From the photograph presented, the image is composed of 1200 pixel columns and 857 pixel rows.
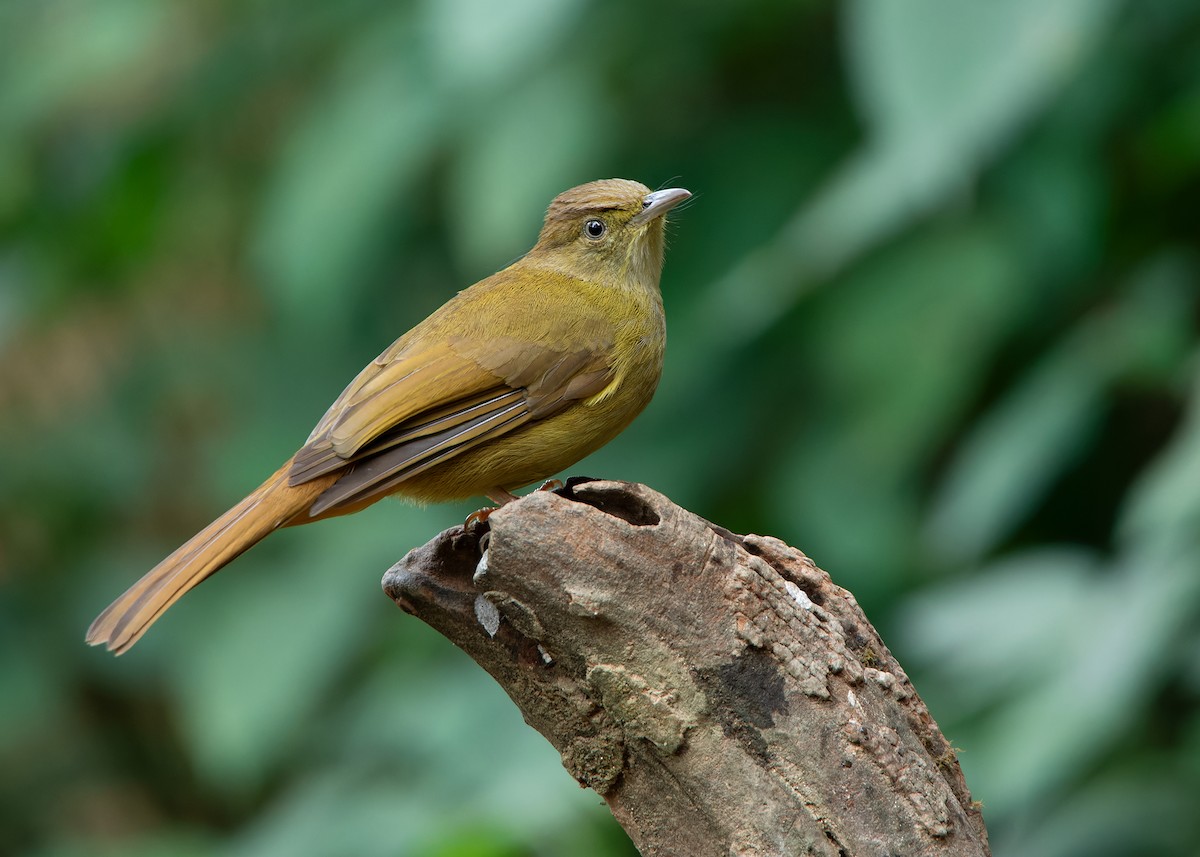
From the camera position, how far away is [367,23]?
5527mm

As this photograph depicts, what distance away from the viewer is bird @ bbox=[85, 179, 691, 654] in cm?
339

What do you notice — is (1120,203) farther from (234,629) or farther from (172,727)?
(172,727)

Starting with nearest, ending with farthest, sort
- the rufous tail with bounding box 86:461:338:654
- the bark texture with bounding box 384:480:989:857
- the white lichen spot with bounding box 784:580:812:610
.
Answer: the bark texture with bounding box 384:480:989:857 → the white lichen spot with bounding box 784:580:812:610 → the rufous tail with bounding box 86:461:338:654

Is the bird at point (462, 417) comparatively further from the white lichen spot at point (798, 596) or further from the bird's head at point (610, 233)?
the white lichen spot at point (798, 596)

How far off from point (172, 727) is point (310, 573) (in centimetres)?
190

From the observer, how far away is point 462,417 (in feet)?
11.8

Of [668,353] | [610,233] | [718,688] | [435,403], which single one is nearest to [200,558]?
[435,403]

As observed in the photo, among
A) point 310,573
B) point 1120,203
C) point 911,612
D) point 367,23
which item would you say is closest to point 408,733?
point 310,573

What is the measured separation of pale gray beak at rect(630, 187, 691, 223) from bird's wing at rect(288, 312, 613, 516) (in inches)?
26.7

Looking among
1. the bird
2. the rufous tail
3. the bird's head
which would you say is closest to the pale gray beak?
the bird's head

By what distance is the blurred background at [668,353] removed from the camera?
4070 millimetres

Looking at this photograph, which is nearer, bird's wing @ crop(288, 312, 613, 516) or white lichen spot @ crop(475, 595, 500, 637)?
white lichen spot @ crop(475, 595, 500, 637)

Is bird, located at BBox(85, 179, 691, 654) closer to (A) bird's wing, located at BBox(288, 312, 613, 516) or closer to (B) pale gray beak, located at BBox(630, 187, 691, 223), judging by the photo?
(A) bird's wing, located at BBox(288, 312, 613, 516)

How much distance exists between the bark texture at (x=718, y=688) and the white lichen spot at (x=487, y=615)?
56mm
